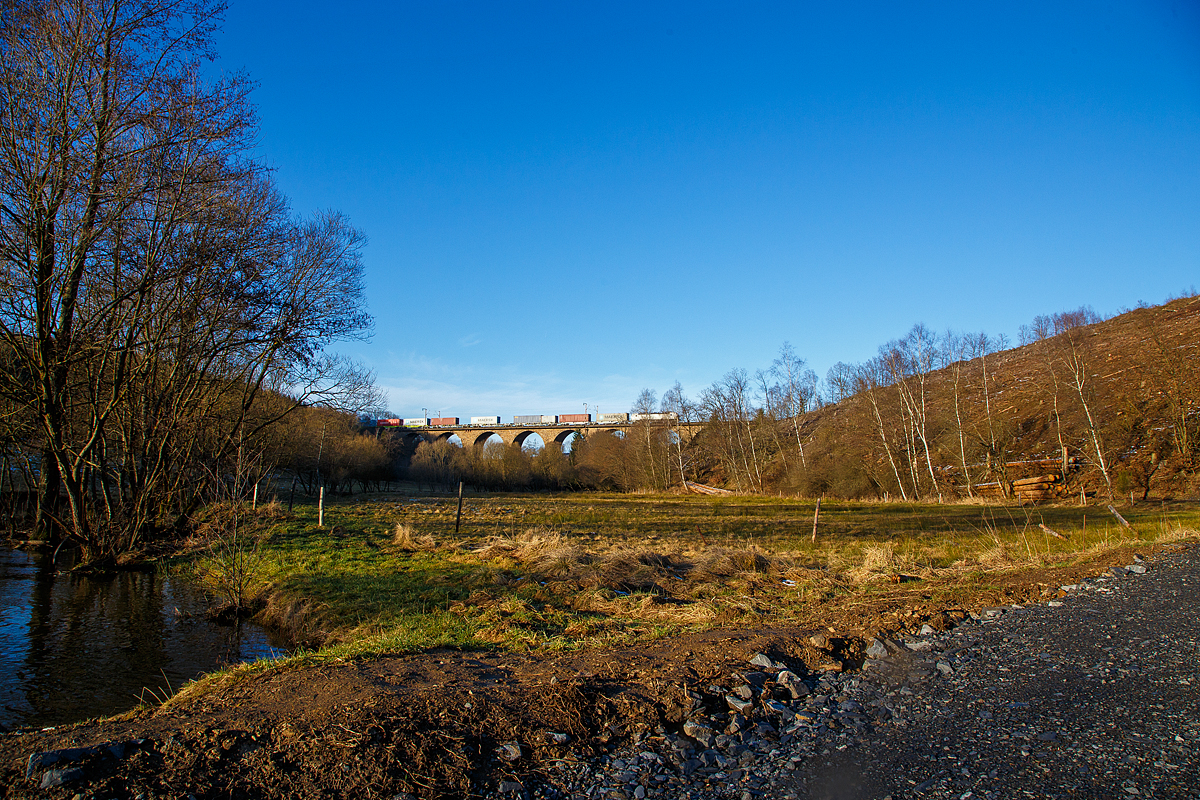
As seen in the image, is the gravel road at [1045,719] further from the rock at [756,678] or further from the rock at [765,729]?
the rock at [756,678]

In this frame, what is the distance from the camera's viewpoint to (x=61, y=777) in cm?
288

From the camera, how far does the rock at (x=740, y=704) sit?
13.7ft

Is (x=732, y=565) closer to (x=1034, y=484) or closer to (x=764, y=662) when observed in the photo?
(x=764, y=662)

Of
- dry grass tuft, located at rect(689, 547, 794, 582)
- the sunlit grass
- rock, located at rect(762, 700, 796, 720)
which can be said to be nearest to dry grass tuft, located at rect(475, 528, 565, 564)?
the sunlit grass

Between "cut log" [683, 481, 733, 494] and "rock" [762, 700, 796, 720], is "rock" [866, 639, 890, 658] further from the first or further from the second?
"cut log" [683, 481, 733, 494]

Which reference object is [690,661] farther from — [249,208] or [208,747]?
[249,208]

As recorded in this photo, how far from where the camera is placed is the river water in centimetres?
603

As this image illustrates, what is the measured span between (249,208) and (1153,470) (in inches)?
1544

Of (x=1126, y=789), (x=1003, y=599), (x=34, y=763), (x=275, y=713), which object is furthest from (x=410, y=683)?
(x=1003, y=599)

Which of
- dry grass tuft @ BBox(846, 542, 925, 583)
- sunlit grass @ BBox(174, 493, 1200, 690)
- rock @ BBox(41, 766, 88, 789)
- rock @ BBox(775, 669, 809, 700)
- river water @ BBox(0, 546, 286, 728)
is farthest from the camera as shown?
dry grass tuft @ BBox(846, 542, 925, 583)

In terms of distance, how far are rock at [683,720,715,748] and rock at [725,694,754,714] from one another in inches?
15.8

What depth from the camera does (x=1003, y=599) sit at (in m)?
7.16

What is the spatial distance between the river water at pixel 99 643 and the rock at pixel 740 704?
4725 mm

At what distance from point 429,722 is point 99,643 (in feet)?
24.5
